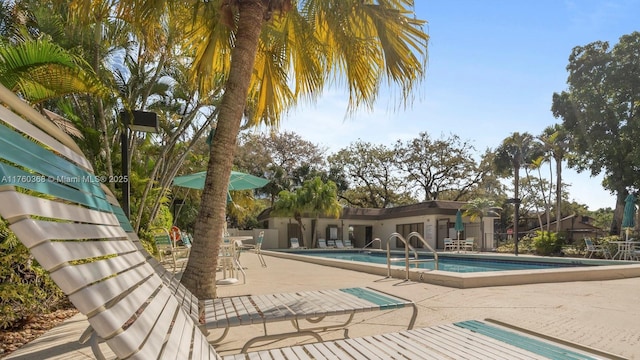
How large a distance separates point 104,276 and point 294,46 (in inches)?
209

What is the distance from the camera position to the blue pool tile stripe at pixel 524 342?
6.24ft

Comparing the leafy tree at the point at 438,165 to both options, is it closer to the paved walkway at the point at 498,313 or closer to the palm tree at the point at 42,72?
the paved walkway at the point at 498,313

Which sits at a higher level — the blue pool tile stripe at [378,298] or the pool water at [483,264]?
the blue pool tile stripe at [378,298]

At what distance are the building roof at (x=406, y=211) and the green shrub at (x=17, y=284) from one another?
22064 millimetres

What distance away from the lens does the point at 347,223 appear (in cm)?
2886

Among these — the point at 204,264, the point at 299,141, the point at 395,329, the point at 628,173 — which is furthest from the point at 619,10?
the point at 299,141

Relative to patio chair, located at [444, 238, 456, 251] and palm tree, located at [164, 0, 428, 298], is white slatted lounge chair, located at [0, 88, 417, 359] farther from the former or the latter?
Answer: patio chair, located at [444, 238, 456, 251]

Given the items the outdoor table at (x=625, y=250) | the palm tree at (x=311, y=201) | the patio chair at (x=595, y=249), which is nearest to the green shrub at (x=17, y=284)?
the outdoor table at (x=625, y=250)

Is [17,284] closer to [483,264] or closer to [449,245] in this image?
[483,264]

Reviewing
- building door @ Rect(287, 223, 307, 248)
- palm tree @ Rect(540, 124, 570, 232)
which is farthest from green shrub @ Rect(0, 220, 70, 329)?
palm tree @ Rect(540, 124, 570, 232)

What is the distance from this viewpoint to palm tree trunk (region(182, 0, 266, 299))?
4426 millimetres

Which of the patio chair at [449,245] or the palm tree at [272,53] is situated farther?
the patio chair at [449,245]

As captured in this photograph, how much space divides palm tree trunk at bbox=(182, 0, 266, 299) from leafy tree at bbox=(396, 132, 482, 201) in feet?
95.5

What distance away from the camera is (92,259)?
1.44 meters
